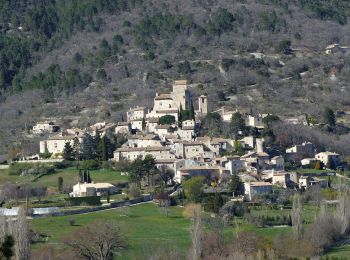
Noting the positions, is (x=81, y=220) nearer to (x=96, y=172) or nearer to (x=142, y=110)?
(x=96, y=172)

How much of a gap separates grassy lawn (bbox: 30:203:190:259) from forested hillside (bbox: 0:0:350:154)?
2433 centimetres

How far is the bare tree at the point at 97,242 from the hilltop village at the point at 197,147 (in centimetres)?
1488

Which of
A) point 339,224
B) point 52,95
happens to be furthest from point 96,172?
point 52,95

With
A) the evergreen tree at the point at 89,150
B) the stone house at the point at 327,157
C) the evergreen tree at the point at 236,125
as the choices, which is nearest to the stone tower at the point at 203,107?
the evergreen tree at the point at 236,125

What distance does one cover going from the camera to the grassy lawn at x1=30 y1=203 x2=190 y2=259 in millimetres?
60625

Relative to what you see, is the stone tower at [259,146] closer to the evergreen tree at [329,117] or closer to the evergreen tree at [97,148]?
the evergreen tree at [97,148]

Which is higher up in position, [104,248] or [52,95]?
[104,248]

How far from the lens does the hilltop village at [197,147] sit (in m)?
76.4

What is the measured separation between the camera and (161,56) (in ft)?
390

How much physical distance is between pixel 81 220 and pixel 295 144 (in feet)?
76.9

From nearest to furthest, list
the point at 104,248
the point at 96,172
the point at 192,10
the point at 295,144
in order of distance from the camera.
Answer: the point at 104,248 < the point at 96,172 < the point at 295,144 < the point at 192,10

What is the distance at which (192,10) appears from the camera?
139m

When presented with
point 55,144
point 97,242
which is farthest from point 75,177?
point 97,242

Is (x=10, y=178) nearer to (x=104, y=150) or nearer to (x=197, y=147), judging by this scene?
(x=104, y=150)
